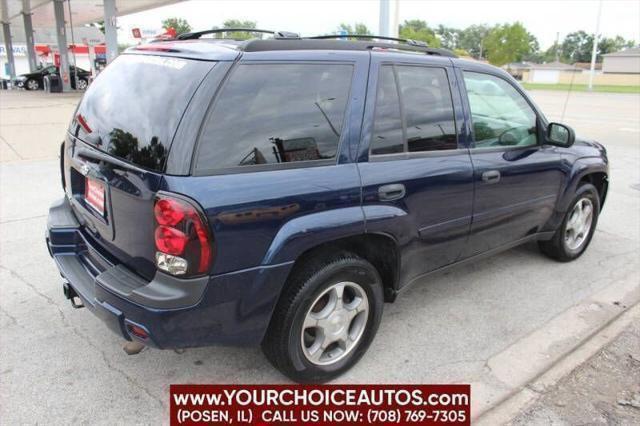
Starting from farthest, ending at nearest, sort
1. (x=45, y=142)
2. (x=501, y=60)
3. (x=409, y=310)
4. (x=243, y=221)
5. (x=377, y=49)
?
(x=501, y=60) → (x=45, y=142) → (x=409, y=310) → (x=377, y=49) → (x=243, y=221)

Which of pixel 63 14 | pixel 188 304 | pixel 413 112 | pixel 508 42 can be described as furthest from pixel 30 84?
pixel 508 42

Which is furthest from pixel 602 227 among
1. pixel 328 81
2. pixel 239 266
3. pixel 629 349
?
pixel 239 266

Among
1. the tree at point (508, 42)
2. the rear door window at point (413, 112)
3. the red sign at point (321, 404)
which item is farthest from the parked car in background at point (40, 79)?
the tree at point (508, 42)

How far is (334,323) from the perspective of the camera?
2854 millimetres

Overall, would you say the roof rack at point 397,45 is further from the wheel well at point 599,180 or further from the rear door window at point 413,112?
the wheel well at point 599,180

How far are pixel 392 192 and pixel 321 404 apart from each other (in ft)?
4.07

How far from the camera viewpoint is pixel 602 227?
586 cm

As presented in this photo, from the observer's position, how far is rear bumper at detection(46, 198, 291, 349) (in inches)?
89.8

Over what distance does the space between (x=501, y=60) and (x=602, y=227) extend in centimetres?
8554

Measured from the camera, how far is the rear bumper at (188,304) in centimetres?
228

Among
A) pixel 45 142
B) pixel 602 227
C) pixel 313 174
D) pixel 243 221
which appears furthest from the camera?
pixel 45 142

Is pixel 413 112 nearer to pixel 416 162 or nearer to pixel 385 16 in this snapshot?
pixel 416 162

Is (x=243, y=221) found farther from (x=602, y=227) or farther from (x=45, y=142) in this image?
(x=45, y=142)

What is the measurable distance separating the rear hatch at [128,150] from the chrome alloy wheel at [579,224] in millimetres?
3675
